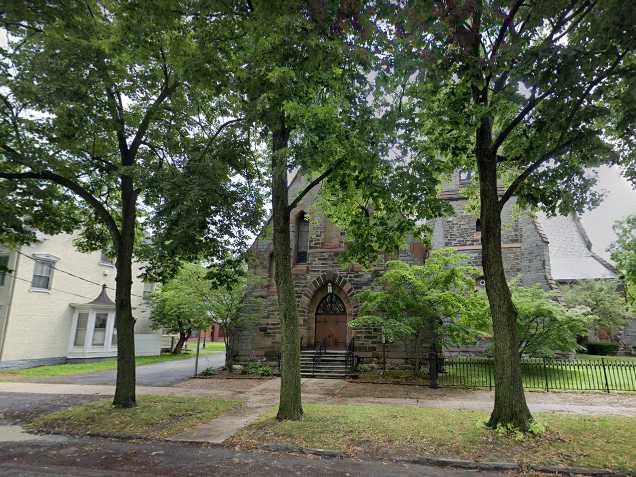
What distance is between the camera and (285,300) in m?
9.52

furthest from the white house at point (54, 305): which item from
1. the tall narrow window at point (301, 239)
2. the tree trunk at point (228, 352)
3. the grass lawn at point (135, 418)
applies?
the tall narrow window at point (301, 239)

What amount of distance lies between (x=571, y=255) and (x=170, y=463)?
110ft

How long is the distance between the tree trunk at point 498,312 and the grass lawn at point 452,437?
50 centimetres

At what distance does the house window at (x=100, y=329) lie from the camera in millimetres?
26203

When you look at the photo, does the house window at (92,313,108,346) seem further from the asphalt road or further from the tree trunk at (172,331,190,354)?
the asphalt road

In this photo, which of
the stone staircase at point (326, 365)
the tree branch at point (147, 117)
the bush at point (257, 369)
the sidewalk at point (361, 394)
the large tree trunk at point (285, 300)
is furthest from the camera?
the bush at point (257, 369)

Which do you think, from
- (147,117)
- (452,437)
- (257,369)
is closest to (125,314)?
(147,117)

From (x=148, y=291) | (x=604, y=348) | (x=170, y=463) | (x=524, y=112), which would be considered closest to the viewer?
(x=170, y=463)

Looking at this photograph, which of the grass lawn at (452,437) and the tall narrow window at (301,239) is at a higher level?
the tall narrow window at (301,239)

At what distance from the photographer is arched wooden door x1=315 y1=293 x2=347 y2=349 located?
20016 mm

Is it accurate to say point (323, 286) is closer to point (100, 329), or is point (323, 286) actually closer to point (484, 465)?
point (484, 465)

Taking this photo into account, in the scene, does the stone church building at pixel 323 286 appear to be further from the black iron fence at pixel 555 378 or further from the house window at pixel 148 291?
the house window at pixel 148 291

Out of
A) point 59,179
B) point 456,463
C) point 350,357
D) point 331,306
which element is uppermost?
point 59,179

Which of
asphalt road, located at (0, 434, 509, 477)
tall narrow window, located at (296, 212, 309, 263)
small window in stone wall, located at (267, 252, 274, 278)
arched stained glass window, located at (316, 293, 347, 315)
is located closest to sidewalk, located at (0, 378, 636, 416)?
arched stained glass window, located at (316, 293, 347, 315)
